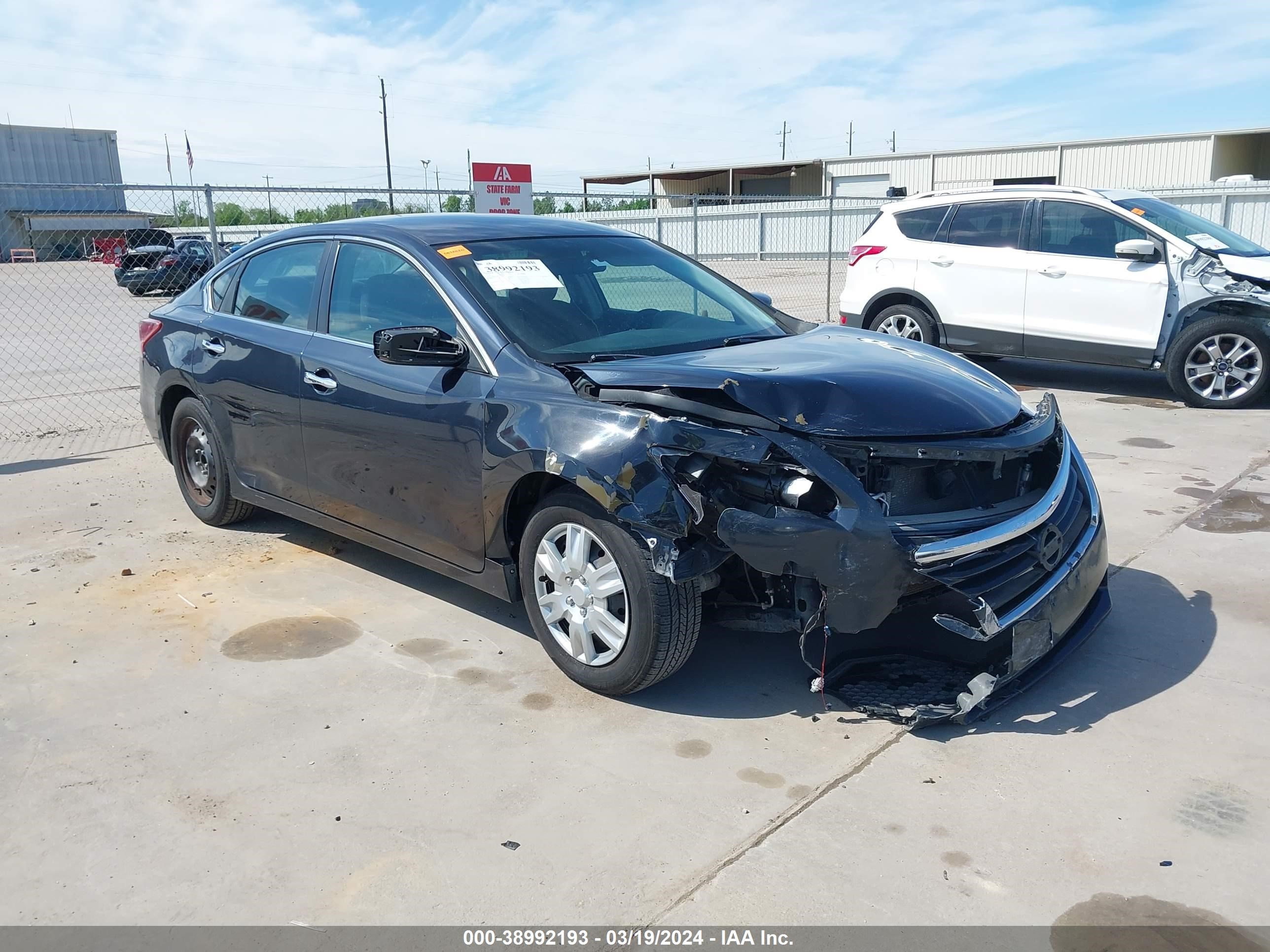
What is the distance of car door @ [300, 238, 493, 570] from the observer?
13.6 feet

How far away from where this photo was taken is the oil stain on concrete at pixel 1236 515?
18.8 feet

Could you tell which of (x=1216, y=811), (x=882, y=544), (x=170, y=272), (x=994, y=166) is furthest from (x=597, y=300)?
(x=994, y=166)

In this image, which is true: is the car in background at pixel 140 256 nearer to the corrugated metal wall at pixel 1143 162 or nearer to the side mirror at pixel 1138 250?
the side mirror at pixel 1138 250

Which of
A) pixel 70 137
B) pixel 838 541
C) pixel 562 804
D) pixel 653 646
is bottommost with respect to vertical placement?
pixel 562 804

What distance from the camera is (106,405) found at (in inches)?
409

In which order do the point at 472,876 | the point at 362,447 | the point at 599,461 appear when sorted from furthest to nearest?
the point at 362,447 → the point at 599,461 → the point at 472,876

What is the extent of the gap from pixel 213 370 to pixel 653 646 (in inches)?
126

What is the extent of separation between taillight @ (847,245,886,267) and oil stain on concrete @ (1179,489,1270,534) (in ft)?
16.2

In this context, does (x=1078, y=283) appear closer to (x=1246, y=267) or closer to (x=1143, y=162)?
(x=1246, y=267)

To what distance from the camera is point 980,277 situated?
9.87 m

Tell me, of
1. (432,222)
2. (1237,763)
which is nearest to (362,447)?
(432,222)

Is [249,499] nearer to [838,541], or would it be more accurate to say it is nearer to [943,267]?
[838,541]

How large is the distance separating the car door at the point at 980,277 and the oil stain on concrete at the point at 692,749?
289 inches

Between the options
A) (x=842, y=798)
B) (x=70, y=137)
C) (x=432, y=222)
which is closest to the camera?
(x=842, y=798)
